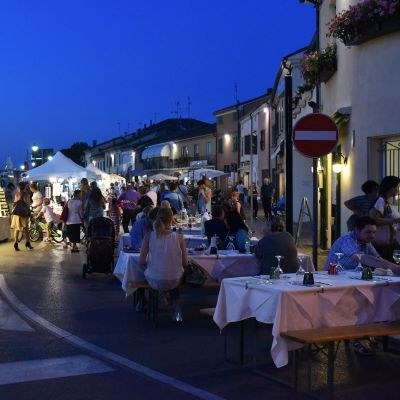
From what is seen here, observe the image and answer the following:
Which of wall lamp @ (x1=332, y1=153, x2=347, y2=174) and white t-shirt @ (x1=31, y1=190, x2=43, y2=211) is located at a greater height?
wall lamp @ (x1=332, y1=153, x2=347, y2=174)

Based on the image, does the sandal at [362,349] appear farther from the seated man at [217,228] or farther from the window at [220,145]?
the window at [220,145]

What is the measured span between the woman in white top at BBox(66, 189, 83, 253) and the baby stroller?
4.92m

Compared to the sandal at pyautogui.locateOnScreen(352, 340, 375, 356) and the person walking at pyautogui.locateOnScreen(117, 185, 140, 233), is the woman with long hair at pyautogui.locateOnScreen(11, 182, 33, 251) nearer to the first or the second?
the person walking at pyautogui.locateOnScreen(117, 185, 140, 233)

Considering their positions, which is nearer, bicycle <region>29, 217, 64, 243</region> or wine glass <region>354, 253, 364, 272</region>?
wine glass <region>354, 253, 364, 272</region>

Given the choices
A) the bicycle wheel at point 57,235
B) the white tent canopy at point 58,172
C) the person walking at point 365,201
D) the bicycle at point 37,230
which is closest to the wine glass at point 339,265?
the person walking at point 365,201

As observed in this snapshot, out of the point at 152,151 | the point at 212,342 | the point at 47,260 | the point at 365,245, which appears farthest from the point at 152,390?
the point at 152,151

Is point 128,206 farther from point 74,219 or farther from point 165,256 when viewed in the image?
point 165,256

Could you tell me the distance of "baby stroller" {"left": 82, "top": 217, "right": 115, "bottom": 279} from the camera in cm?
1398

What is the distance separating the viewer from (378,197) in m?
9.70

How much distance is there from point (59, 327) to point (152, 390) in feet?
10.9

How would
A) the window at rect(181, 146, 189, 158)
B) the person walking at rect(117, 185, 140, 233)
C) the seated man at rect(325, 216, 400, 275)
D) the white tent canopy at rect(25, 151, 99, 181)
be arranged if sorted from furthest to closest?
the window at rect(181, 146, 189, 158) → the white tent canopy at rect(25, 151, 99, 181) → the person walking at rect(117, 185, 140, 233) → the seated man at rect(325, 216, 400, 275)

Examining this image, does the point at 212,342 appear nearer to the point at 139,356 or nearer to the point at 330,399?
the point at 139,356

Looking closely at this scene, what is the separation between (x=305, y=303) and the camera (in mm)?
6598

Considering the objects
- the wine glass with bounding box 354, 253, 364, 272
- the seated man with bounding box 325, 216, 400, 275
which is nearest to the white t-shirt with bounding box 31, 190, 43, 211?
the seated man with bounding box 325, 216, 400, 275
